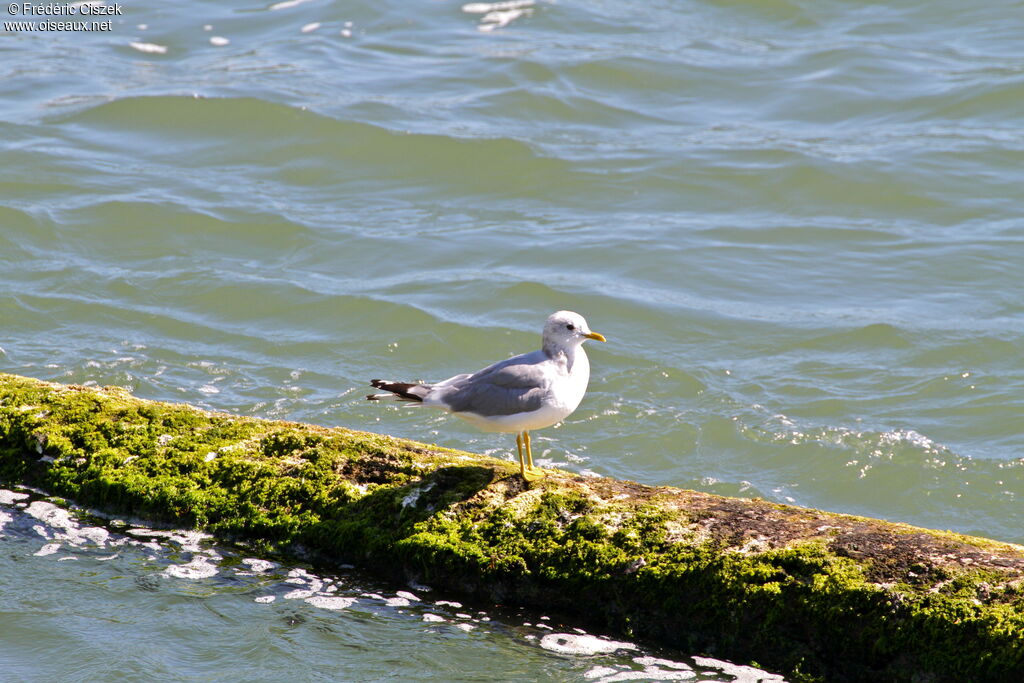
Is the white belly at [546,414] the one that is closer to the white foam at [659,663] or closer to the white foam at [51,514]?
the white foam at [659,663]

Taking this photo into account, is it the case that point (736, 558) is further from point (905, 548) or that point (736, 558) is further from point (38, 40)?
point (38, 40)

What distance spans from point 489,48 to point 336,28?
10.1 ft

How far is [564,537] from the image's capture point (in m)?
4.82

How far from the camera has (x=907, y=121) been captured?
16.7m

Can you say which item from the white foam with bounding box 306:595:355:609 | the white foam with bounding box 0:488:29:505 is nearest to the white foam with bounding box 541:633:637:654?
the white foam with bounding box 306:595:355:609

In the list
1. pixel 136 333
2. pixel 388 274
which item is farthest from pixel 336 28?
pixel 136 333

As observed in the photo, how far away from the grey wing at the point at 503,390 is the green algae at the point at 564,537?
265 mm

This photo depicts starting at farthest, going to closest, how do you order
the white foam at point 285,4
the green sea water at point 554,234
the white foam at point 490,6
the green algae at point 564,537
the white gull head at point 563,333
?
the white foam at point 285,4 → the white foam at point 490,6 → the green sea water at point 554,234 → the white gull head at point 563,333 → the green algae at point 564,537

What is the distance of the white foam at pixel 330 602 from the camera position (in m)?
4.91

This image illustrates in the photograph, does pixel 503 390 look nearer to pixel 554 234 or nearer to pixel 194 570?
pixel 194 570

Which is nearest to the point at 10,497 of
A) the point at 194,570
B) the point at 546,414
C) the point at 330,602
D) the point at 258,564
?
the point at 194,570

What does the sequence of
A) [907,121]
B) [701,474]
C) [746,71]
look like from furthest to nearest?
1. [746,71]
2. [907,121]
3. [701,474]

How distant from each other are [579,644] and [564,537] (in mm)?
452

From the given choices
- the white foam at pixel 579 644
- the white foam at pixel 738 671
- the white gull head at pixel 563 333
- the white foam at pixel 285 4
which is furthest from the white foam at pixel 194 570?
the white foam at pixel 285 4
